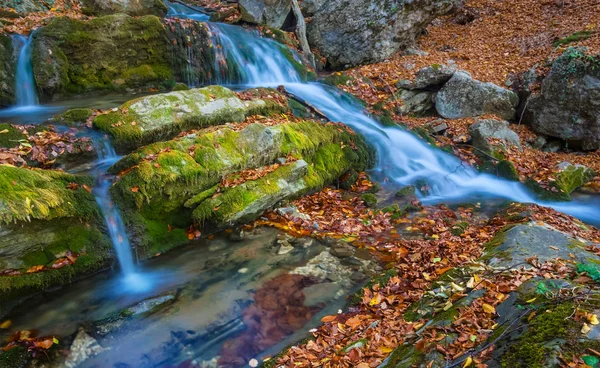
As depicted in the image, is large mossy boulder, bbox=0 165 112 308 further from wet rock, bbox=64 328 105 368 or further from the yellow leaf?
the yellow leaf

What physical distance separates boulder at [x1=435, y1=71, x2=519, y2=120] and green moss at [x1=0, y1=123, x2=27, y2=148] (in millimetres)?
11548

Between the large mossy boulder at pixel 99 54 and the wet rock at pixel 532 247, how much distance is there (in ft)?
31.3

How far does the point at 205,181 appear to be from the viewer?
6.10 meters

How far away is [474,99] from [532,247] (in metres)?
9.09

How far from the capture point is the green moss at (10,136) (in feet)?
19.0

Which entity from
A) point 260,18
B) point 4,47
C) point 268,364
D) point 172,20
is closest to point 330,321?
point 268,364

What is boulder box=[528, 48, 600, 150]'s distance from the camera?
10.4m

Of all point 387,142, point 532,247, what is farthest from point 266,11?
point 532,247

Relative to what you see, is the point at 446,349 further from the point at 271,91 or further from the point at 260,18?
the point at 260,18

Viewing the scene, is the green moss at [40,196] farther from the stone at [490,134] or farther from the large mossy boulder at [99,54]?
the stone at [490,134]

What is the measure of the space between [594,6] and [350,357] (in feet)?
57.0

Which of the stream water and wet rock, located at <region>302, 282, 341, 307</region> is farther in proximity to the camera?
wet rock, located at <region>302, 282, 341, 307</region>

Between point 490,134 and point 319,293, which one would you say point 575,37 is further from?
→ point 319,293

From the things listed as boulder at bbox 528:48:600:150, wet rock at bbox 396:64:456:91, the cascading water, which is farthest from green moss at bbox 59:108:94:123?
boulder at bbox 528:48:600:150
